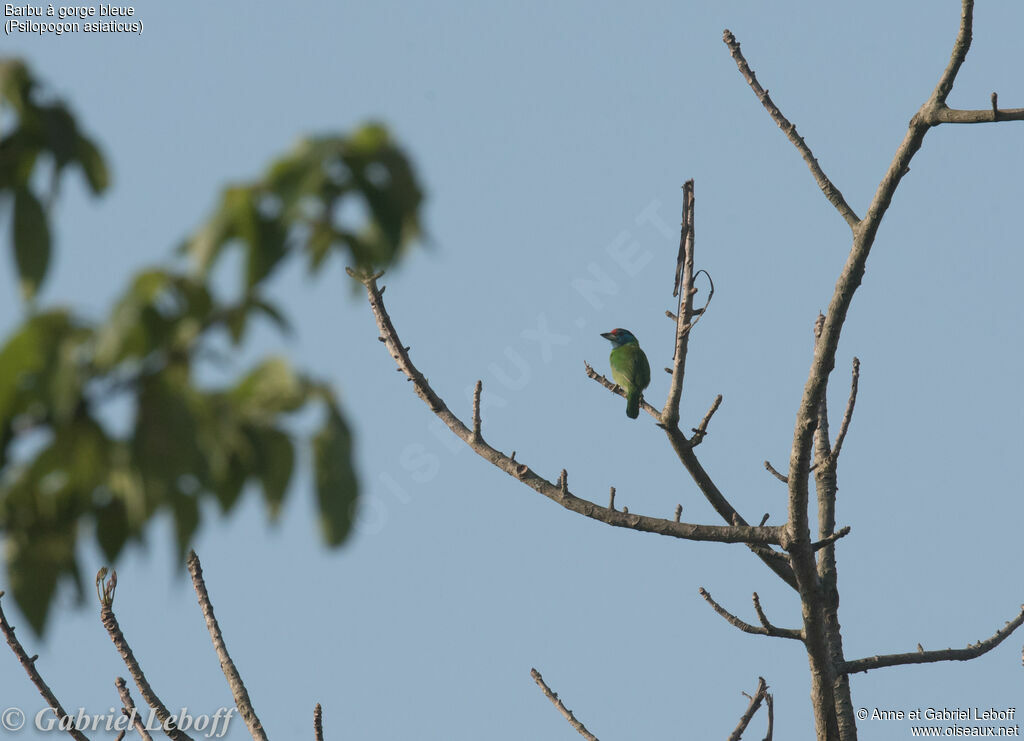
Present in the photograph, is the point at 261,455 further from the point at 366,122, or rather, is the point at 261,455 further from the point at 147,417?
the point at 366,122

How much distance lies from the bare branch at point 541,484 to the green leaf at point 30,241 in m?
2.59

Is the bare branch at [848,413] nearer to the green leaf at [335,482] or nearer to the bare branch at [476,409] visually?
the bare branch at [476,409]

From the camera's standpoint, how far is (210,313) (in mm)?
1479

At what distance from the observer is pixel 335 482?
148cm

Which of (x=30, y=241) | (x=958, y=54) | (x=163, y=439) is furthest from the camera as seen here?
(x=958, y=54)

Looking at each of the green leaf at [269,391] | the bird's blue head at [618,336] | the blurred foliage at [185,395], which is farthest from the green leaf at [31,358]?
the bird's blue head at [618,336]

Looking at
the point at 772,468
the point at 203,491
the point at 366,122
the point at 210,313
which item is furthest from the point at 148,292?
the point at 772,468

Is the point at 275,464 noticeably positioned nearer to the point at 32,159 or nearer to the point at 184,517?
the point at 184,517

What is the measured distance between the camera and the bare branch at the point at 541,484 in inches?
188

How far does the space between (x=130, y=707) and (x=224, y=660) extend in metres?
0.45

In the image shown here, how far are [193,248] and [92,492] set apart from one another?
366 mm

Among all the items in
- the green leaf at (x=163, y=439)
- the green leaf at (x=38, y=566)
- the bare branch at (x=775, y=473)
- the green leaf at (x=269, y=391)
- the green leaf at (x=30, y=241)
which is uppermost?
the bare branch at (x=775, y=473)

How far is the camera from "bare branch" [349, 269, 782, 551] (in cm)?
478

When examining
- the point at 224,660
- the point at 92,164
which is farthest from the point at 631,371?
the point at 92,164
